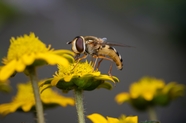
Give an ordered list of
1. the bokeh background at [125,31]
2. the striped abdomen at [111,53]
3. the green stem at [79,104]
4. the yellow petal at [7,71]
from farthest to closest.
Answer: the bokeh background at [125,31] < the striped abdomen at [111,53] < the green stem at [79,104] < the yellow petal at [7,71]

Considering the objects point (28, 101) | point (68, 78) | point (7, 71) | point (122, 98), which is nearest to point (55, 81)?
point (68, 78)

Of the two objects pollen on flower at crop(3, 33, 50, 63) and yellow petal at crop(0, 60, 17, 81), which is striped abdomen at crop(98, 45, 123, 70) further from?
yellow petal at crop(0, 60, 17, 81)

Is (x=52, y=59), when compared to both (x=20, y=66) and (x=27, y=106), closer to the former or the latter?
(x=20, y=66)

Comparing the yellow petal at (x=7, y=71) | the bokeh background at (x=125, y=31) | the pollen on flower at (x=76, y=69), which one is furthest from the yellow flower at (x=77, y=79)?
the bokeh background at (x=125, y=31)

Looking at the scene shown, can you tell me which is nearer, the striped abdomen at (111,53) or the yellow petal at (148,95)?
the striped abdomen at (111,53)

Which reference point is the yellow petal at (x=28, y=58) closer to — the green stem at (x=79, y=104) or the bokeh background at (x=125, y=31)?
the green stem at (x=79, y=104)

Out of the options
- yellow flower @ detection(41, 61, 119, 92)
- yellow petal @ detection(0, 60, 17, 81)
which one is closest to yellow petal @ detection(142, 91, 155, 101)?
yellow flower @ detection(41, 61, 119, 92)

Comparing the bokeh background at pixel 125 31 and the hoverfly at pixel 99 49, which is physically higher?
the bokeh background at pixel 125 31
